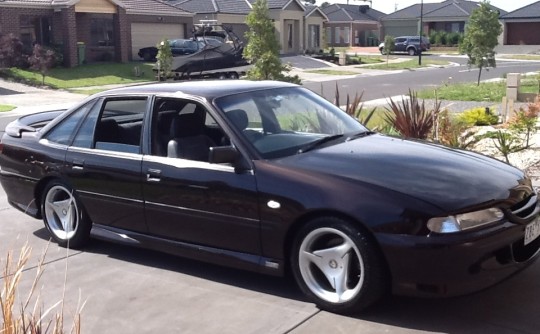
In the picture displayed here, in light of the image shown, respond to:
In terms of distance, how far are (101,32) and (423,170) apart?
1433 inches

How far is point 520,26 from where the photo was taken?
7369 centimetres

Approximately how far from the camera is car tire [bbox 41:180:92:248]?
6348 millimetres

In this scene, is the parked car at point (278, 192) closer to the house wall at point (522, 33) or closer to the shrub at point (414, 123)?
the shrub at point (414, 123)

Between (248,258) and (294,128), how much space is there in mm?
1225

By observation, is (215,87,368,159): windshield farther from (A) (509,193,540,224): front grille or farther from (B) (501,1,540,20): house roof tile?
(B) (501,1,540,20): house roof tile

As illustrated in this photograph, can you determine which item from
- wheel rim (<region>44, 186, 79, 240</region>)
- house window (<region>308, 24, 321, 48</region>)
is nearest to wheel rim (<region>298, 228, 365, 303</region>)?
wheel rim (<region>44, 186, 79, 240</region>)

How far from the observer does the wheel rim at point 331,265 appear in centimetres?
465

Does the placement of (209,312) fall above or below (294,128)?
below

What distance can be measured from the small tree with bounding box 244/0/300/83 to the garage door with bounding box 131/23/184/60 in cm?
2963

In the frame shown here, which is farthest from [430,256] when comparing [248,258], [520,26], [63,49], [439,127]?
[520,26]

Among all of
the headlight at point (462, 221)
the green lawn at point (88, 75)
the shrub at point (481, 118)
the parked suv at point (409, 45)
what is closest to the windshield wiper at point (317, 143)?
the headlight at point (462, 221)

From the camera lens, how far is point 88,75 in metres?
33.2

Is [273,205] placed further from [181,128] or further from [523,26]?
[523,26]

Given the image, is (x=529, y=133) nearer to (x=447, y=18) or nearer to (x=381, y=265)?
(x=381, y=265)
